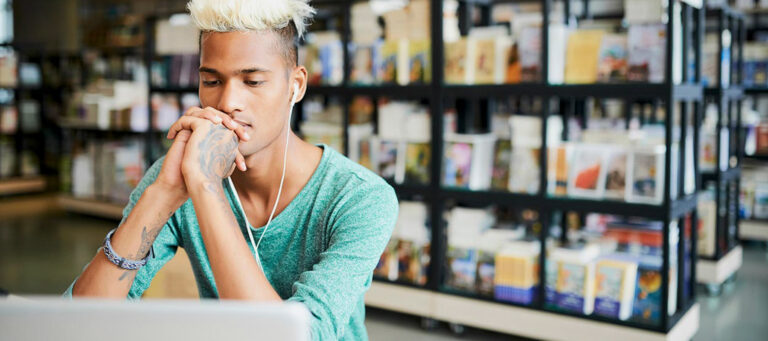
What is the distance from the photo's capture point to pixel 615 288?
10.5 feet

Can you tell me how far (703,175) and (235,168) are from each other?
397 cm

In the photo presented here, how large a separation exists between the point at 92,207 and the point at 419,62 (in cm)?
471

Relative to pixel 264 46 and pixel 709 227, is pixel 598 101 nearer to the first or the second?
pixel 709 227

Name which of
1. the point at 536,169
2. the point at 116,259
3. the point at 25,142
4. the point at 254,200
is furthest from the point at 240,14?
the point at 25,142

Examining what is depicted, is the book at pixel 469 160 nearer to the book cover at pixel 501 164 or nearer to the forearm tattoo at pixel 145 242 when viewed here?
the book cover at pixel 501 164

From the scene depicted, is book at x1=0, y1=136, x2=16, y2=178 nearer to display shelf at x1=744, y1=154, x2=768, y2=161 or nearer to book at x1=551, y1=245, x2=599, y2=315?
book at x1=551, y1=245, x2=599, y2=315

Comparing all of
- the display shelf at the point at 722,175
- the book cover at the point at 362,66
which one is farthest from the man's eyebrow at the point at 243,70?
the display shelf at the point at 722,175

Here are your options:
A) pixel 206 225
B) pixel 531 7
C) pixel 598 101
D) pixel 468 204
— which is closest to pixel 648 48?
pixel 468 204

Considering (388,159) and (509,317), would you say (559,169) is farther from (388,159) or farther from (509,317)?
(388,159)

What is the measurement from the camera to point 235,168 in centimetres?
154

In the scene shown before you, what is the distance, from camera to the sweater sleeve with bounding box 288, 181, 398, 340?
124 centimetres

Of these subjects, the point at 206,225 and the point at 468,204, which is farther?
the point at 468,204

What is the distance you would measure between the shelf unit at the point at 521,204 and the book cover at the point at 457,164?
0.12 feet

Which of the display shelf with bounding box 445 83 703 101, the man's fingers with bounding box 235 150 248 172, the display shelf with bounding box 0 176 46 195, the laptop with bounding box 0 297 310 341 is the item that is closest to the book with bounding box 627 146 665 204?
the display shelf with bounding box 445 83 703 101
